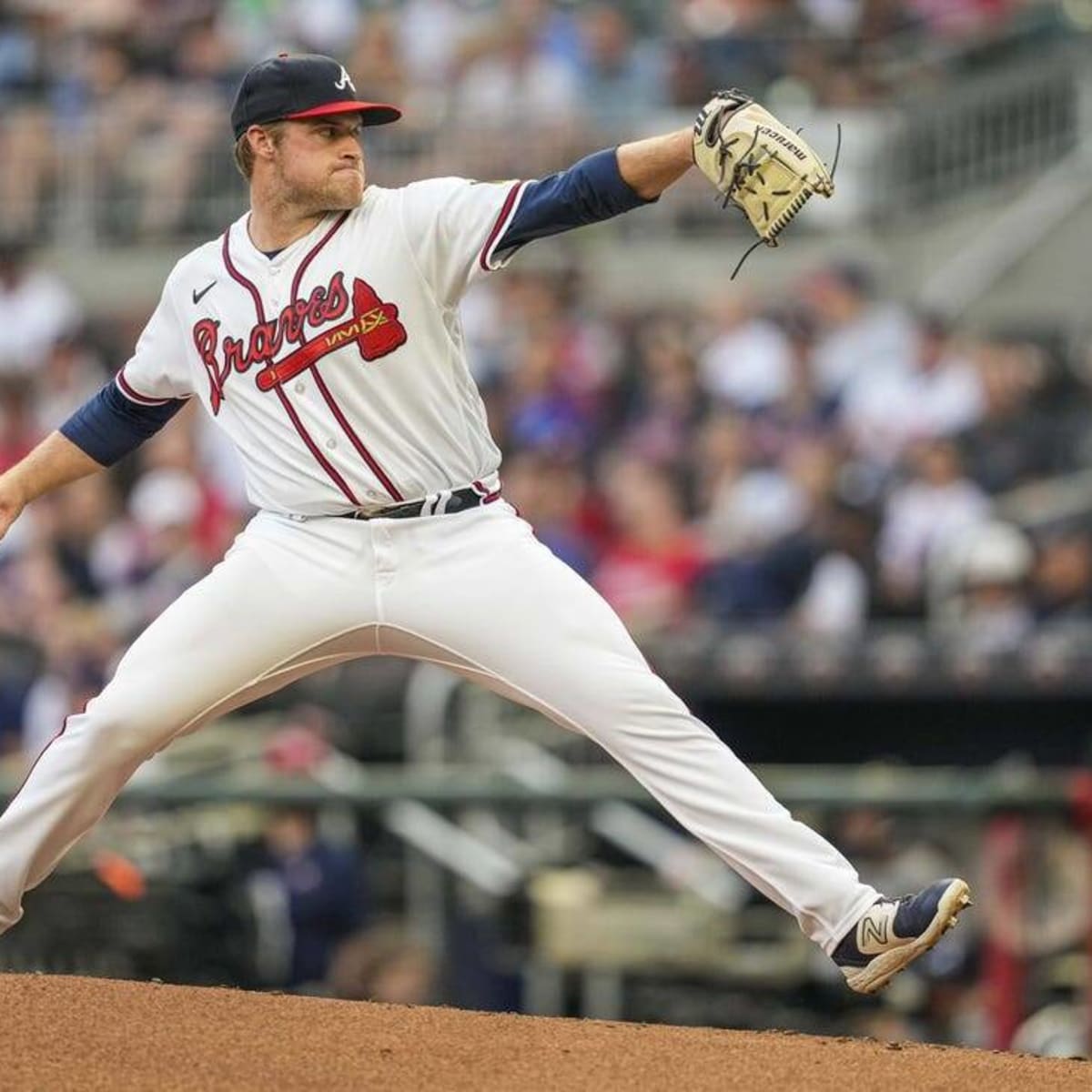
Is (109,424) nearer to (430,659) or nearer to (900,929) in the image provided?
(430,659)

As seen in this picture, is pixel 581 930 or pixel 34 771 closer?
pixel 34 771

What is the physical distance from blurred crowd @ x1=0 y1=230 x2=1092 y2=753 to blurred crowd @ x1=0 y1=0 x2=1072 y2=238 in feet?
4.53

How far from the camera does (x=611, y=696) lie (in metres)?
5.24

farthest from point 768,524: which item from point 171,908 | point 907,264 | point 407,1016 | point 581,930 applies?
point 407,1016

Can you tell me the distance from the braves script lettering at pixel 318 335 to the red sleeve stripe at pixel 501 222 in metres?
0.23

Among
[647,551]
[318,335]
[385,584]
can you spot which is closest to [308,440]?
[318,335]

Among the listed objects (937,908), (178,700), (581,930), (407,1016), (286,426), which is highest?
(286,426)

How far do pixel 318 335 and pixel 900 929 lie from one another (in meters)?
1.67

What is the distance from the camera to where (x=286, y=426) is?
17.9 feet

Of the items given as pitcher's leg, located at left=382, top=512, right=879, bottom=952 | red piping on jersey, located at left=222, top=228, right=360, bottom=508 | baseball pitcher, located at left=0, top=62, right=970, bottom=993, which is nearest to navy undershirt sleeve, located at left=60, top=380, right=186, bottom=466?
baseball pitcher, located at left=0, top=62, right=970, bottom=993

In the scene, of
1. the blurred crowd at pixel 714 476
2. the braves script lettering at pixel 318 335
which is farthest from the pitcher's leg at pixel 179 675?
the blurred crowd at pixel 714 476

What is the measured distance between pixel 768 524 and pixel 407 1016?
16.3 ft

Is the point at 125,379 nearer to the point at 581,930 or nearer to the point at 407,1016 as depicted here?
the point at 407,1016

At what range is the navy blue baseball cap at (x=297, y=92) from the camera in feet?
17.8
